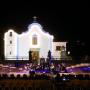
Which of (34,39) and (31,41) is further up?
(34,39)

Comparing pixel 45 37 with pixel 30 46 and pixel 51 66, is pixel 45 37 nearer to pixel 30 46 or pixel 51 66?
pixel 30 46

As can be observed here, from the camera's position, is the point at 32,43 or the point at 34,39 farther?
the point at 34,39

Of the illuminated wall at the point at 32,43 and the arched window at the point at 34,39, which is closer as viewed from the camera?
the illuminated wall at the point at 32,43

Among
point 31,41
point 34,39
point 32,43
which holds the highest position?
point 34,39

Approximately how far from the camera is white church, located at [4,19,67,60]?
4881 cm

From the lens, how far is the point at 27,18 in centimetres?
5544

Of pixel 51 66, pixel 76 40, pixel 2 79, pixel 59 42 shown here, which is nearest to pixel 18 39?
pixel 59 42

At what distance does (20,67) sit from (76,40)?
69.8ft

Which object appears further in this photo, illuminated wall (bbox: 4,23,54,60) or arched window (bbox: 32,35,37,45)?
arched window (bbox: 32,35,37,45)

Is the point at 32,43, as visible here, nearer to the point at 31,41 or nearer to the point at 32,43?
the point at 32,43

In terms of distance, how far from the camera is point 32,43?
49.4 meters

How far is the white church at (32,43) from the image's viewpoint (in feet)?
160

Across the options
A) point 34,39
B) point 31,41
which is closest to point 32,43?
point 31,41

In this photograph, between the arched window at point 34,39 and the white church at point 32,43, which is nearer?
the white church at point 32,43
